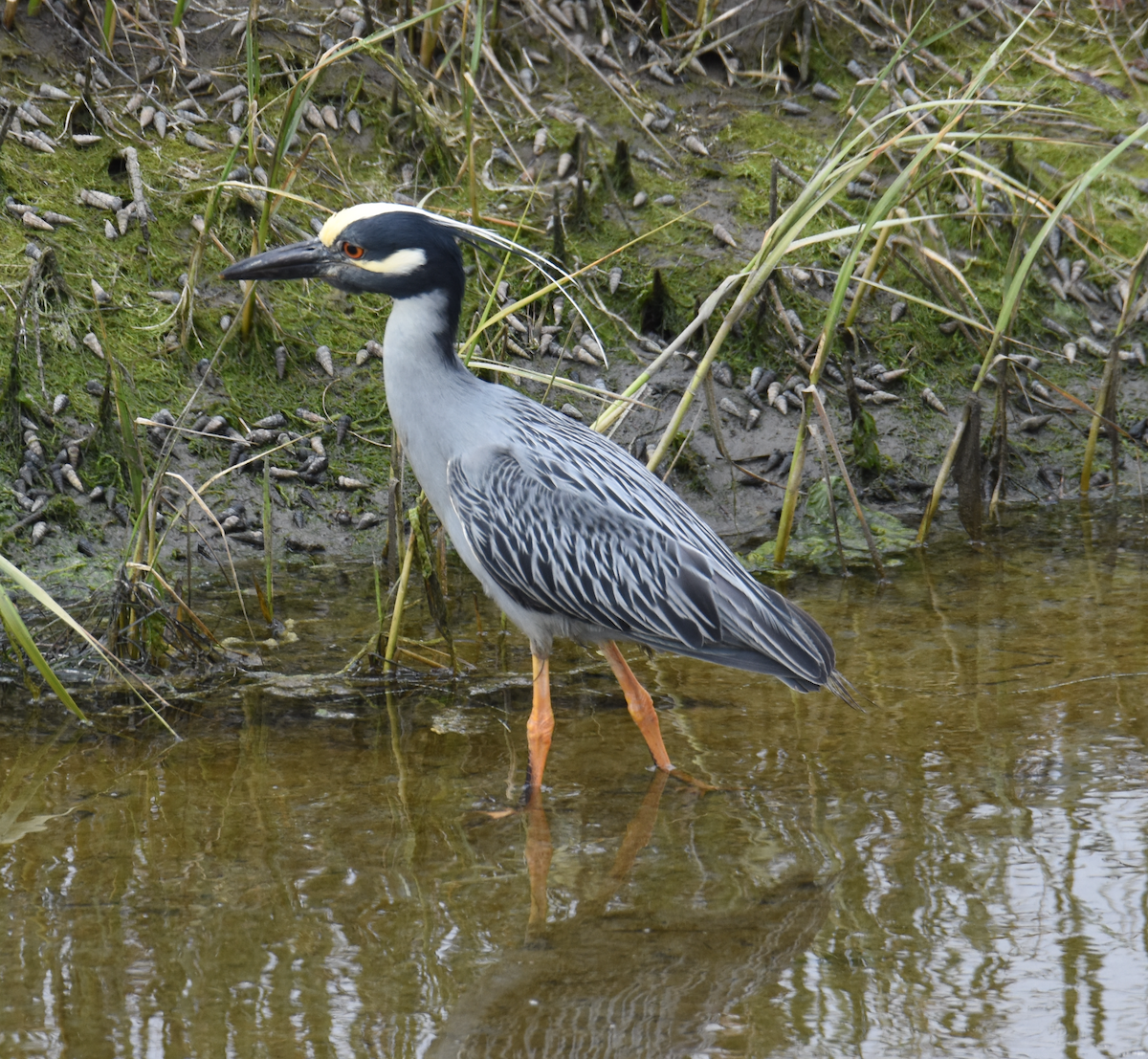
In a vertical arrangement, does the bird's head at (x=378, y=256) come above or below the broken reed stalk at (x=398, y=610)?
above

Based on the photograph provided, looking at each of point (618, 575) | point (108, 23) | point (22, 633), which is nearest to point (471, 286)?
point (108, 23)

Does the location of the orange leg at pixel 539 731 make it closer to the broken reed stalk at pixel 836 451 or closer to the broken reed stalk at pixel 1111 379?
the broken reed stalk at pixel 836 451

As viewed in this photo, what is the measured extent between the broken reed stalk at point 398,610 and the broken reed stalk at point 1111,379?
307cm

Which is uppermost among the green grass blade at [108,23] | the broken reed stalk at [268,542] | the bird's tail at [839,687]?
the green grass blade at [108,23]

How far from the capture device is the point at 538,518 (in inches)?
181

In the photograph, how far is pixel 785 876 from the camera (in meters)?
3.97

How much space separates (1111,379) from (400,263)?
11.4ft

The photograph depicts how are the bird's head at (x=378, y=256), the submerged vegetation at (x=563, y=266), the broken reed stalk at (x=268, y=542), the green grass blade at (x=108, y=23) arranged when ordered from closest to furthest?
the bird's head at (x=378, y=256) < the broken reed stalk at (x=268, y=542) < the submerged vegetation at (x=563, y=266) < the green grass blade at (x=108, y=23)

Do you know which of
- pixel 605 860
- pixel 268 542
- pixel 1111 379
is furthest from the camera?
pixel 1111 379

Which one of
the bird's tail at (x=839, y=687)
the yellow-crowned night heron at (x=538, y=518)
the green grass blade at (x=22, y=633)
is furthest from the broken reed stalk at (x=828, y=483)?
the green grass blade at (x=22, y=633)

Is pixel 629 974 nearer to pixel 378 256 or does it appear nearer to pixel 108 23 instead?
pixel 378 256

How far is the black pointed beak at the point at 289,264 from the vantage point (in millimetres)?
4680

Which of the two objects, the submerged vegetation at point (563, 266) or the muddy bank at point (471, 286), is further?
the muddy bank at point (471, 286)

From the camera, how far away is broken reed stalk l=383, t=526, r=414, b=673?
194 inches
